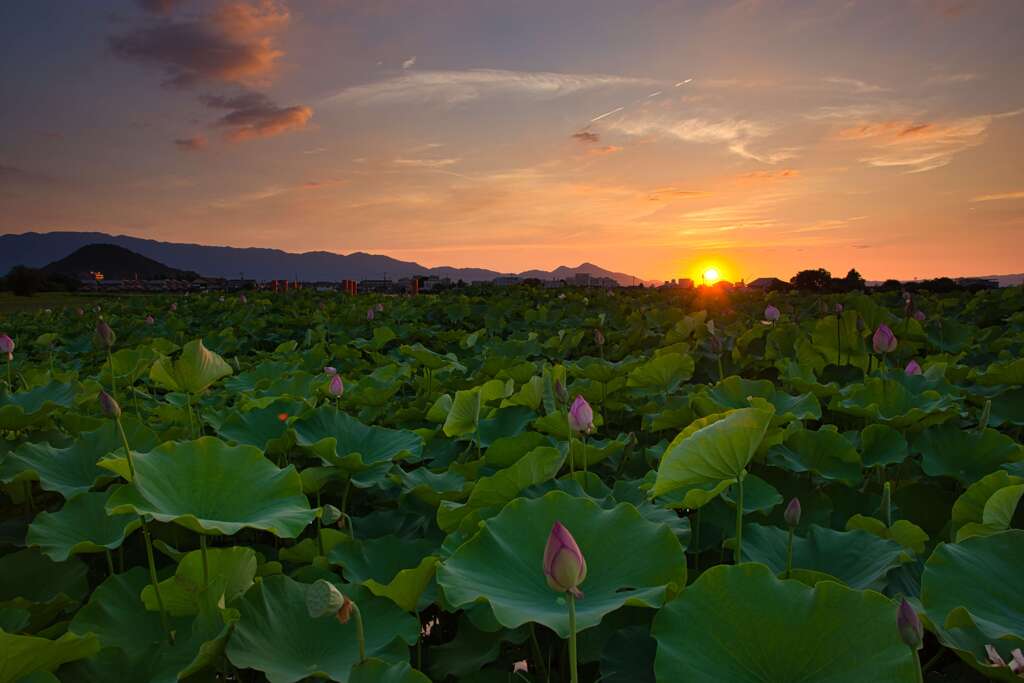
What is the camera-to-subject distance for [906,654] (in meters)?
0.79

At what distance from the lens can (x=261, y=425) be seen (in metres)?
1.92

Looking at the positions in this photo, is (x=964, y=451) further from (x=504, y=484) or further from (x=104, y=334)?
(x=104, y=334)

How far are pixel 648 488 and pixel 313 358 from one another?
2.64 m

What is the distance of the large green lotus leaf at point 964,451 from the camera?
1.63 metres

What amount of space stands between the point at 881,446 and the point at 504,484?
3.29 ft

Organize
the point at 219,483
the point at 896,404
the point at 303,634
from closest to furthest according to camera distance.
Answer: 1. the point at 303,634
2. the point at 219,483
3. the point at 896,404

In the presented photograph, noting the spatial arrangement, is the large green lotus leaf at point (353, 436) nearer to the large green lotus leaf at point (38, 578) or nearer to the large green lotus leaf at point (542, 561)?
the large green lotus leaf at point (38, 578)

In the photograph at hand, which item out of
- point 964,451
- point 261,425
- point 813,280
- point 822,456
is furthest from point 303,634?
point 813,280

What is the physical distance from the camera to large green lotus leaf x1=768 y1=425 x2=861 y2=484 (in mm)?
1622

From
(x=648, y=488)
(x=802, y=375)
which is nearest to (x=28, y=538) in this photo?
(x=648, y=488)

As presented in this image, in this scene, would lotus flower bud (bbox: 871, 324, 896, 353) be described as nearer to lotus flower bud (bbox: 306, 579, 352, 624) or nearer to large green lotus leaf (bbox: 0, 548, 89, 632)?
lotus flower bud (bbox: 306, 579, 352, 624)

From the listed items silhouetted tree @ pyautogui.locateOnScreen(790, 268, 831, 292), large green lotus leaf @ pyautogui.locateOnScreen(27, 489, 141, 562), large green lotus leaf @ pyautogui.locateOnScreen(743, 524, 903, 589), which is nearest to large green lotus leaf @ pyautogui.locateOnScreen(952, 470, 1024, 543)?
large green lotus leaf @ pyautogui.locateOnScreen(743, 524, 903, 589)

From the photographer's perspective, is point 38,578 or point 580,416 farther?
point 580,416

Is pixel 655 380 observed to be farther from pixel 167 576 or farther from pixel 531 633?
pixel 167 576
